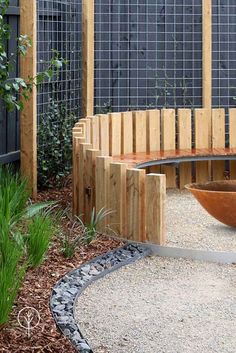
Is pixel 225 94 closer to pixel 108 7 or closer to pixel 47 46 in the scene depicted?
pixel 108 7

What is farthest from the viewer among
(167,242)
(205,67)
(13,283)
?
(205,67)

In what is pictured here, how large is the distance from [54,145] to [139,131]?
3.76ft

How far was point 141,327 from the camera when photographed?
229 inches

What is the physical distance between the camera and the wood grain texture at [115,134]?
10.4 metres

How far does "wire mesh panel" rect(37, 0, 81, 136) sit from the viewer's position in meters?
10.4

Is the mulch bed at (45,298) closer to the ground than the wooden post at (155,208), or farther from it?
closer to the ground

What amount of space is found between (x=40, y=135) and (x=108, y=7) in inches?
98.3

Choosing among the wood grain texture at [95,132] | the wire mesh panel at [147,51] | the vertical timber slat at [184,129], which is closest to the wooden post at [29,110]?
the wood grain texture at [95,132]

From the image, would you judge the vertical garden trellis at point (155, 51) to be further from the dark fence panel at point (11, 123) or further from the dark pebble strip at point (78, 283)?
the dark pebble strip at point (78, 283)

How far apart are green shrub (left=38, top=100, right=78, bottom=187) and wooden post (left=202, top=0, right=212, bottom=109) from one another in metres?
1.79

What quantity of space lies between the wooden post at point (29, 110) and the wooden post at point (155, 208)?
205cm

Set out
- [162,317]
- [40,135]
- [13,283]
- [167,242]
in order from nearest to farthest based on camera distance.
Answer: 1. [13,283]
2. [162,317]
3. [167,242]
4. [40,135]

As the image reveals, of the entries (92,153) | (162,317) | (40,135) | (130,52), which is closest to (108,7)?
(130,52)

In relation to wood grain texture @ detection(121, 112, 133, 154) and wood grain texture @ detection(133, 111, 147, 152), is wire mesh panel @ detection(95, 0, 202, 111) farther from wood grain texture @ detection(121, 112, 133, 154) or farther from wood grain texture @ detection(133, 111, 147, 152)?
wood grain texture @ detection(121, 112, 133, 154)
